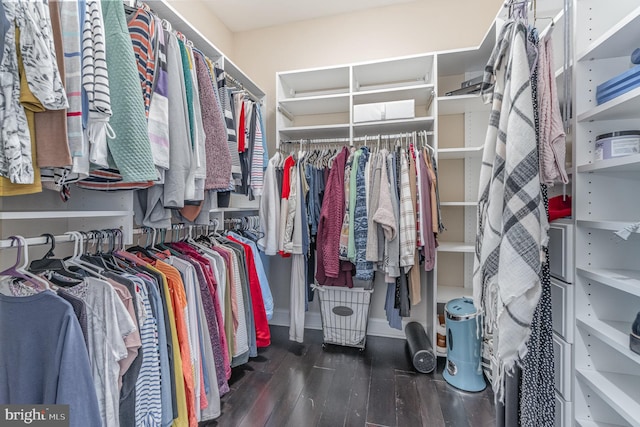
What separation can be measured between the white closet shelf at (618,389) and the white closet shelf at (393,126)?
164 cm

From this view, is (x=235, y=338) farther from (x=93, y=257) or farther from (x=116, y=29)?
(x=116, y=29)

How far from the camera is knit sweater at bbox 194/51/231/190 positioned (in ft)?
4.29

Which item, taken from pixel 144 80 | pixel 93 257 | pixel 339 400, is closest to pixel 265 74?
pixel 144 80

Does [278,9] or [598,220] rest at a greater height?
[278,9]

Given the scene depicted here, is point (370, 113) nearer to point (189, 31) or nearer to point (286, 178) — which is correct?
point (286, 178)

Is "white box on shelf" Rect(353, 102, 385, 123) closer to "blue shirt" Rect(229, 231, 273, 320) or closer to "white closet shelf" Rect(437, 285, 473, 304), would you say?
"blue shirt" Rect(229, 231, 273, 320)

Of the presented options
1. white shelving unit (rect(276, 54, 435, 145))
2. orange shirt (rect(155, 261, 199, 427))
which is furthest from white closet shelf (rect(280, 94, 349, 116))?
orange shirt (rect(155, 261, 199, 427))

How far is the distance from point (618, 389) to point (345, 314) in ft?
4.95

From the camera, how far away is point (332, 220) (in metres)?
1.97

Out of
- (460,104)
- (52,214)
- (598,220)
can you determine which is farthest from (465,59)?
(52,214)

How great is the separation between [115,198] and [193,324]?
0.65 meters

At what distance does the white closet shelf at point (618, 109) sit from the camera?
0.76 m

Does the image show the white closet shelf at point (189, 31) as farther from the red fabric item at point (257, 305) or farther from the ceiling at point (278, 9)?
the red fabric item at point (257, 305)

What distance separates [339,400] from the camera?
1.61 m
